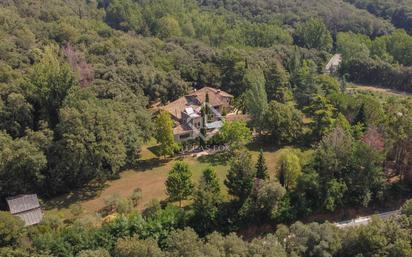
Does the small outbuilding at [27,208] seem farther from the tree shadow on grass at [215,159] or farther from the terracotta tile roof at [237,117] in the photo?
the terracotta tile roof at [237,117]

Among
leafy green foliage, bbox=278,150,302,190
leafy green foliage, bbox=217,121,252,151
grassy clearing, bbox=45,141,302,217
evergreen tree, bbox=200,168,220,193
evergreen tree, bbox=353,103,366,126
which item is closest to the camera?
evergreen tree, bbox=200,168,220,193

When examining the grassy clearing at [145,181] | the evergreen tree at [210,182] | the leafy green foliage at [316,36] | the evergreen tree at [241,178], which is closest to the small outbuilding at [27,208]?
the grassy clearing at [145,181]

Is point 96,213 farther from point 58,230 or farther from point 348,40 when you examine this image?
point 348,40

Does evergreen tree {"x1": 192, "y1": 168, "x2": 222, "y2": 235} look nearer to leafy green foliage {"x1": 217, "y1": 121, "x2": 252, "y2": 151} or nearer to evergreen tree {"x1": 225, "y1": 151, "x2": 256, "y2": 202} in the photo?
evergreen tree {"x1": 225, "y1": 151, "x2": 256, "y2": 202}

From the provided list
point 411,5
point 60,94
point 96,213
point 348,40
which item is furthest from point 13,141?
point 411,5

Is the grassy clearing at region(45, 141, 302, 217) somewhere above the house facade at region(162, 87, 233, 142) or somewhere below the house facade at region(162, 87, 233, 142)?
below

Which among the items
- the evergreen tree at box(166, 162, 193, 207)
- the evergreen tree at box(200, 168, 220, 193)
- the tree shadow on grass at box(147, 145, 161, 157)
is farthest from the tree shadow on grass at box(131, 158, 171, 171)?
the evergreen tree at box(200, 168, 220, 193)

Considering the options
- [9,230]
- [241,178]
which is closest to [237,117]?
[241,178]
